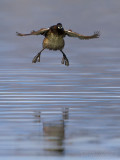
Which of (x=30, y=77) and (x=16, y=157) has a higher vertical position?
(x=30, y=77)

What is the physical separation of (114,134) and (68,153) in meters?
1.41

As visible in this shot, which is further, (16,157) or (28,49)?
(28,49)

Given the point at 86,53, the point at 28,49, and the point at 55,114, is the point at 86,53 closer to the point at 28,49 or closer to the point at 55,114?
the point at 28,49

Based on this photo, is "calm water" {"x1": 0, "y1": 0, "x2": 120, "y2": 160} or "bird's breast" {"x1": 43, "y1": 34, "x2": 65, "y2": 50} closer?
"calm water" {"x1": 0, "y1": 0, "x2": 120, "y2": 160}

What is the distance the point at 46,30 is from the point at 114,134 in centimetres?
764

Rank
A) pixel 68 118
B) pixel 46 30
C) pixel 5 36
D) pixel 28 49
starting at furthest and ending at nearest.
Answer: pixel 5 36, pixel 28 49, pixel 46 30, pixel 68 118

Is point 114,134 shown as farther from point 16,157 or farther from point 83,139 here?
point 16,157

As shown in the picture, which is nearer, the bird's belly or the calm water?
the calm water

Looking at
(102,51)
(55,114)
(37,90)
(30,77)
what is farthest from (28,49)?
(55,114)

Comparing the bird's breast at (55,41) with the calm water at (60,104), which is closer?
the calm water at (60,104)

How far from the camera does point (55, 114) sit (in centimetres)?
1480

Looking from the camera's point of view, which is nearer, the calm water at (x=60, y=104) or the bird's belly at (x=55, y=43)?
the calm water at (x=60, y=104)

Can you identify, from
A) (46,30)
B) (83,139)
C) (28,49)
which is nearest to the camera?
(83,139)

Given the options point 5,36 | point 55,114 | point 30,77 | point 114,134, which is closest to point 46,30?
point 30,77
